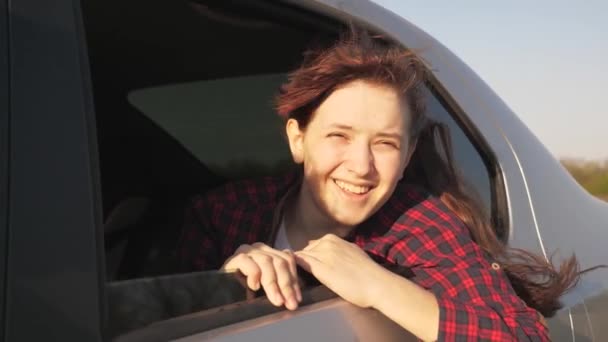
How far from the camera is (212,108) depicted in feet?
9.82

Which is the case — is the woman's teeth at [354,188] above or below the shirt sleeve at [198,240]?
above

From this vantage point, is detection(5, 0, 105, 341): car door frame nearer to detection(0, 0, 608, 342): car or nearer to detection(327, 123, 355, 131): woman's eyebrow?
detection(0, 0, 608, 342): car

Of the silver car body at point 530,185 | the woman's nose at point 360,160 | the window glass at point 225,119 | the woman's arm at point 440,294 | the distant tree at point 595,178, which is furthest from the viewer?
the distant tree at point 595,178

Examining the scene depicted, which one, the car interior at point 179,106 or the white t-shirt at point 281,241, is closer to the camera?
the white t-shirt at point 281,241

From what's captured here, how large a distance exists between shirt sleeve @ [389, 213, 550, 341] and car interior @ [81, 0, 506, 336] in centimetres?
45

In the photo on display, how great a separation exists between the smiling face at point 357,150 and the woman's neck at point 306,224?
0.10 feet

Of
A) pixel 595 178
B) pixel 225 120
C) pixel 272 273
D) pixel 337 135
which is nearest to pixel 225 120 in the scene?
pixel 225 120

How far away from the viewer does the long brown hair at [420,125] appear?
1.92 metres

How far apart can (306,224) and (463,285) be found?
1.42 feet

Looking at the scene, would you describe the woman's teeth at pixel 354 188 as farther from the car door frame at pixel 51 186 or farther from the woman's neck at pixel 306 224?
the car door frame at pixel 51 186

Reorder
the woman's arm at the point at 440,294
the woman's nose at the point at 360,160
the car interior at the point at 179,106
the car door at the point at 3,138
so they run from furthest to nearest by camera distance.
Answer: the car interior at the point at 179,106
the woman's nose at the point at 360,160
the woman's arm at the point at 440,294
the car door at the point at 3,138

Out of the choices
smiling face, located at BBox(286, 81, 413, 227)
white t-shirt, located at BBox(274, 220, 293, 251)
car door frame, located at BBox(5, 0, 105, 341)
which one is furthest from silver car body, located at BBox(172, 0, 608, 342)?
car door frame, located at BBox(5, 0, 105, 341)

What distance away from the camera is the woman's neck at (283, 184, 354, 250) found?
6.53 ft

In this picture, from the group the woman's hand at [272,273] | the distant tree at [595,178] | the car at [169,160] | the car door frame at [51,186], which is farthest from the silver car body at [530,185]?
the distant tree at [595,178]
